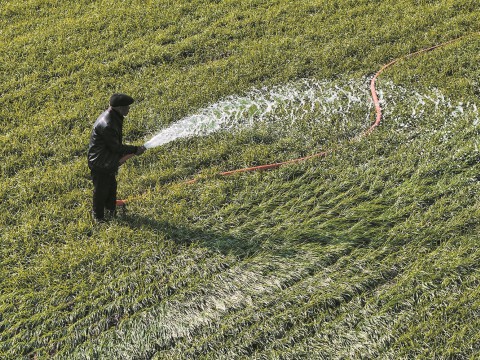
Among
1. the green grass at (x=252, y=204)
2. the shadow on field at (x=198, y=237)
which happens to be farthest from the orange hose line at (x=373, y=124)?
the shadow on field at (x=198, y=237)

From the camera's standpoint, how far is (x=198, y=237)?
619cm

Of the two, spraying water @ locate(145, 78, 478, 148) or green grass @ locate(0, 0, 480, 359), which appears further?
spraying water @ locate(145, 78, 478, 148)

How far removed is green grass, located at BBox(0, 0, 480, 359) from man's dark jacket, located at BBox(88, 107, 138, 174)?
74cm

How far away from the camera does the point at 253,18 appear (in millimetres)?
9984

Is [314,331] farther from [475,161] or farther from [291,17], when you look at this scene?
[291,17]

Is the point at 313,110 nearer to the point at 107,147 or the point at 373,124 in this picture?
the point at 373,124

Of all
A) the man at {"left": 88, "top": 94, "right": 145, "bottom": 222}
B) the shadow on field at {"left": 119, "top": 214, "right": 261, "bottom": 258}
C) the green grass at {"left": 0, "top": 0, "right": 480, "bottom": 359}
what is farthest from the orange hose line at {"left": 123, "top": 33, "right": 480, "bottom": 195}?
the man at {"left": 88, "top": 94, "right": 145, "bottom": 222}

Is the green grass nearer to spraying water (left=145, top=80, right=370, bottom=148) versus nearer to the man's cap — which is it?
spraying water (left=145, top=80, right=370, bottom=148)

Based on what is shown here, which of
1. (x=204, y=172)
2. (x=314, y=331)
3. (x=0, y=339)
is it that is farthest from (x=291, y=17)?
(x=0, y=339)

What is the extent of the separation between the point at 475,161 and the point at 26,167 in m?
5.56

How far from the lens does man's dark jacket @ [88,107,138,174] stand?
5971 millimetres

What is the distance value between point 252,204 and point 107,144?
68.6 inches

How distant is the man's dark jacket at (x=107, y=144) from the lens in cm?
597

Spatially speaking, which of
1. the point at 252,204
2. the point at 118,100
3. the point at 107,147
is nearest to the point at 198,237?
the point at 252,204
